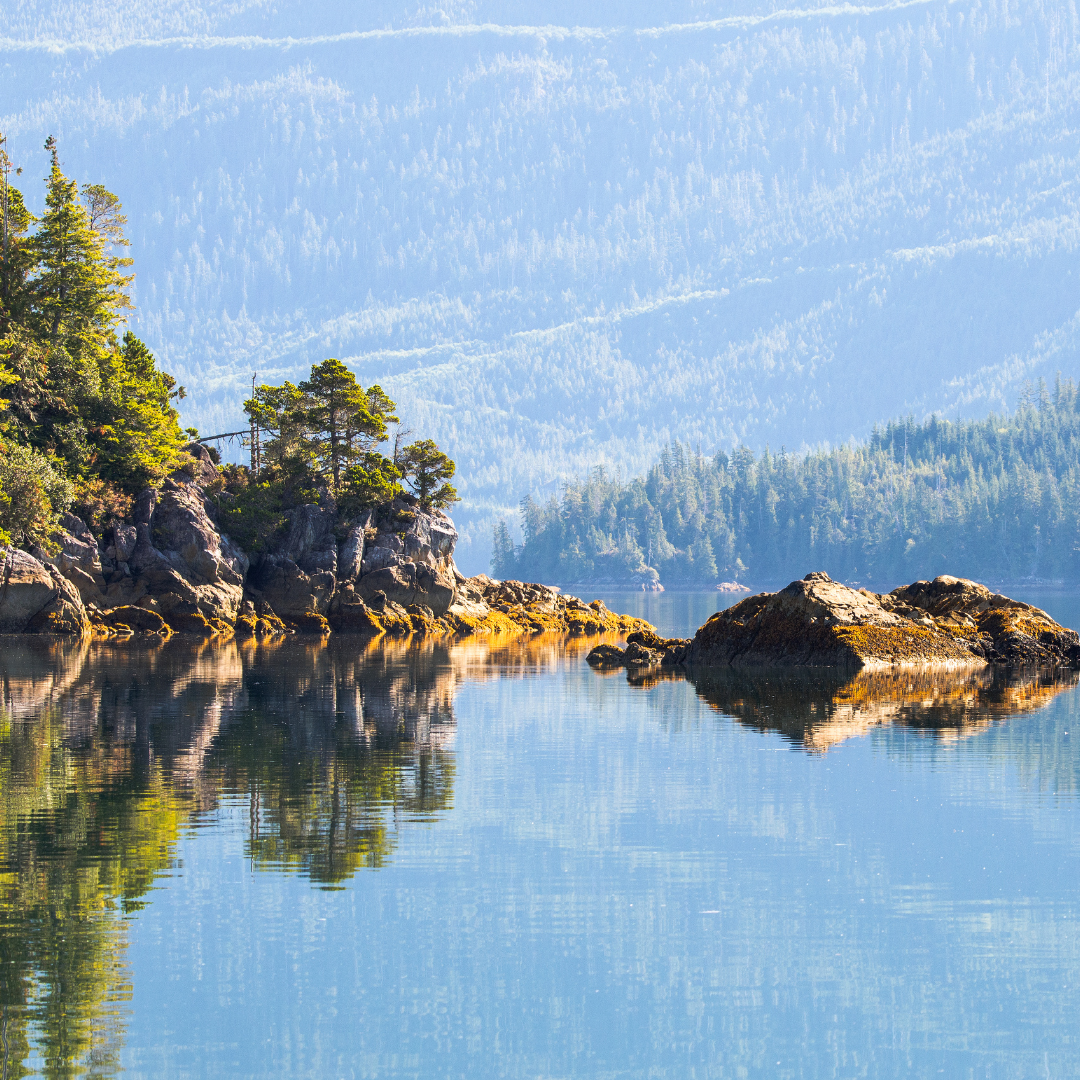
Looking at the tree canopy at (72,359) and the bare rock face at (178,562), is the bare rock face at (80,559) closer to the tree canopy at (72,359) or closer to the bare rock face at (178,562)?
the bare rock face at (178,562)

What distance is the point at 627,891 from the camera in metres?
16.0

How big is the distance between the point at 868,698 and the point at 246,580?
187ft

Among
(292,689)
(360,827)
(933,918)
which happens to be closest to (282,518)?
(292,689)

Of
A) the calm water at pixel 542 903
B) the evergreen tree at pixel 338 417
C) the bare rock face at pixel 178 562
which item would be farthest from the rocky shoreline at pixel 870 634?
the evergreen tree at pixel 338 417

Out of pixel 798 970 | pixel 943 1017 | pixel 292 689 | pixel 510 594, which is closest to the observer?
pixel 943 1017

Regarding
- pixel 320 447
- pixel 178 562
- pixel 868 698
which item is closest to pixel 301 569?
pixel 178 562

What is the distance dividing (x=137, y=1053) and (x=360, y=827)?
7.93m

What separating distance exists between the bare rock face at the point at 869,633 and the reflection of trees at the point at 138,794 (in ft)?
40.5

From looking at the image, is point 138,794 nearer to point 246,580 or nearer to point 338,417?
point 246,580

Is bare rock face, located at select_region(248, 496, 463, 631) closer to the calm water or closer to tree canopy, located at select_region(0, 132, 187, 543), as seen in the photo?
tree canopy, located at select_region(0, 132, 187, 543)

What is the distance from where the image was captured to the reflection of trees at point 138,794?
12.7 meters

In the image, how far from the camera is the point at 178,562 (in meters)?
80.4

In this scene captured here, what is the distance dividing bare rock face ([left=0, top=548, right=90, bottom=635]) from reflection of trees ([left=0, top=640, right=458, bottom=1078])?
25.2m

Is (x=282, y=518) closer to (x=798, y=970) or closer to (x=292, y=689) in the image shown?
(x=292, y=689)
